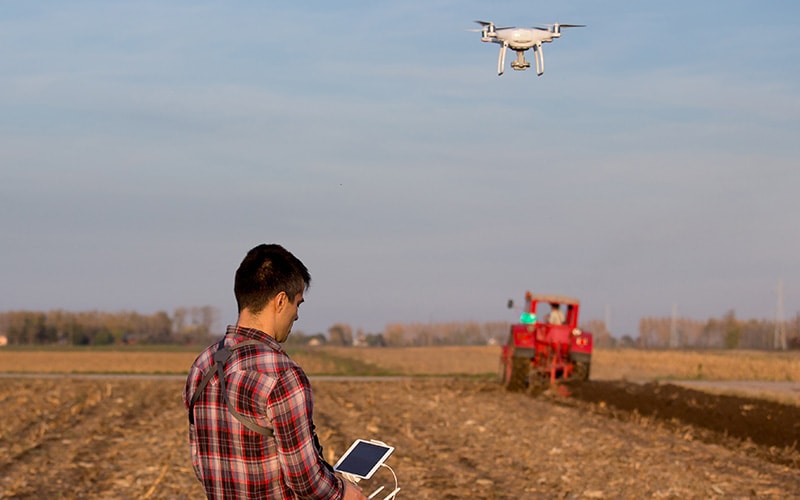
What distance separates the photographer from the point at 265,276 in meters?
3.87

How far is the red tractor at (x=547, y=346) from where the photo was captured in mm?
24438

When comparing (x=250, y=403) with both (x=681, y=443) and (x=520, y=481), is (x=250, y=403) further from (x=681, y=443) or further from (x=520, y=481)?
(x=681, y=443)

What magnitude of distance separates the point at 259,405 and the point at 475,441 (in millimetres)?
12126

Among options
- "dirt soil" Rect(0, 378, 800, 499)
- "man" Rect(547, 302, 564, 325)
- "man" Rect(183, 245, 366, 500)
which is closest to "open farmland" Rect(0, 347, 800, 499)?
"dirt soil" Rect(0, 378, 800, 499)

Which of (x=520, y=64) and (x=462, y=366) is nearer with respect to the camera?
(x=520, y=64)

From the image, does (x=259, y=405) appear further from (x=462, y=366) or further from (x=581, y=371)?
(x=462, y=366)

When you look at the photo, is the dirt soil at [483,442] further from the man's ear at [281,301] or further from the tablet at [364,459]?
the man's ear at [281,301]

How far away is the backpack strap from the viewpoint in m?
3.64

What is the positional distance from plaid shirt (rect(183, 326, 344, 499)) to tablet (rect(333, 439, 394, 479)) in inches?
5.2

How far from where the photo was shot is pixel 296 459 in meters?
3.61

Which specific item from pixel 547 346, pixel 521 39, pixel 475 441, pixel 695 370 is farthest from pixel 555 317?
pixel 695 370

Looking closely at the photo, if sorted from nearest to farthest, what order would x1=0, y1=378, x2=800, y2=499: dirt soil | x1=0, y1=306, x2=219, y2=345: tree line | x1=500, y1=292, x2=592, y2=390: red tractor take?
x1=0, y1=378, x2=800, y2=499: dirt soil → x1=500, y1=292, x2=592, y2=390: red tractor → x1=0, y1=306, x2=219, y2=345: tree line

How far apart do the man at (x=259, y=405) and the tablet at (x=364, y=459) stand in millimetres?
81

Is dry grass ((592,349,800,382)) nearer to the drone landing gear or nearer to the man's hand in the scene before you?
the drone landing gear
